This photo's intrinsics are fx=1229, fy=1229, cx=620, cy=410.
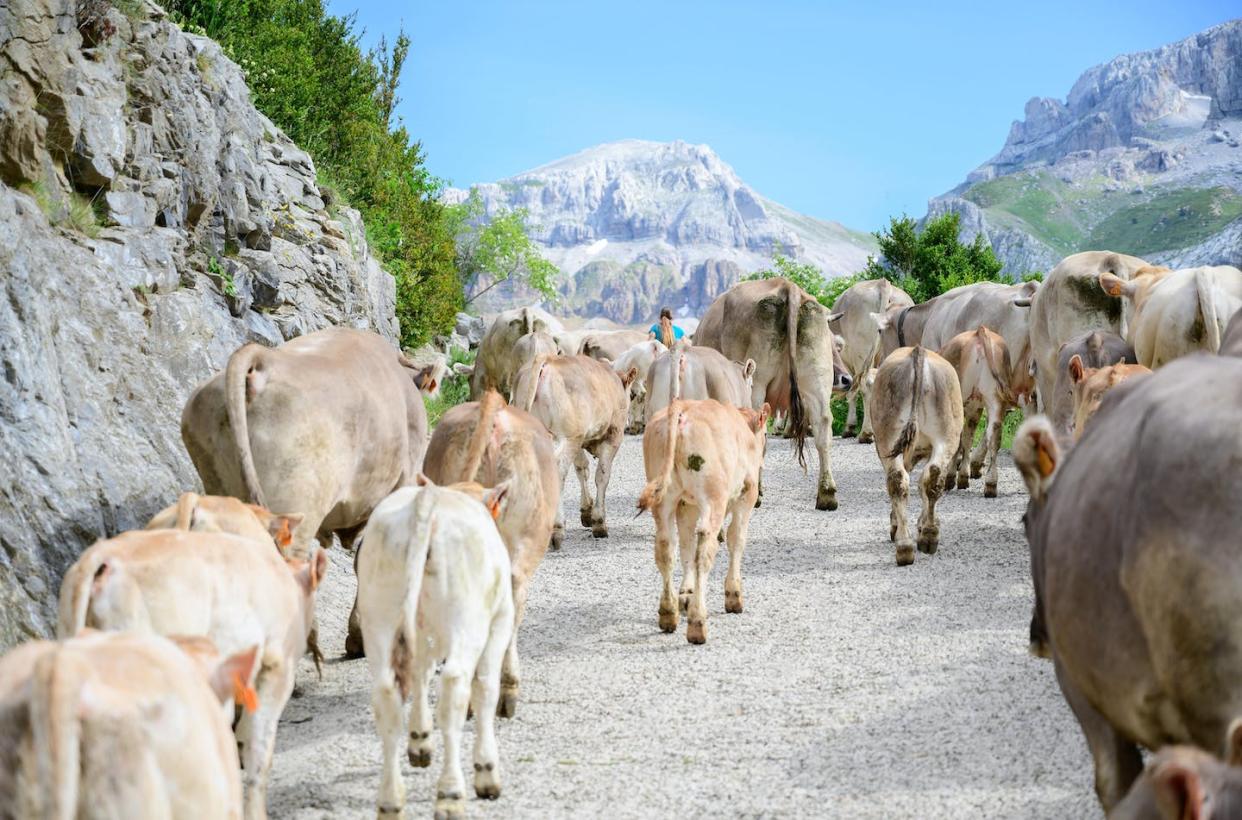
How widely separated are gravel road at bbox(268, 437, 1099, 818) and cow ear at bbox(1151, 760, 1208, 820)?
3202mm

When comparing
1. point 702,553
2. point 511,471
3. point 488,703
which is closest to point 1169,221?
point 702,553

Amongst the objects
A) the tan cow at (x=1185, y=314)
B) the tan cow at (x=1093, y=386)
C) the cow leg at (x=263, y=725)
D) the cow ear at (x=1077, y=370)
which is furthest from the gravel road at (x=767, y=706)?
the tan cow at (x=1185, y=314)

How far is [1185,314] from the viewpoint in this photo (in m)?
9.88

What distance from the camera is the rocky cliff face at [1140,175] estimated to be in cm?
11925

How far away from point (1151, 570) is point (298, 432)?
502cm

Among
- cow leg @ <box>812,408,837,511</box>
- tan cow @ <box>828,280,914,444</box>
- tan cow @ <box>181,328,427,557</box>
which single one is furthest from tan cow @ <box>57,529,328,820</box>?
tan cow @ <box>828,280,914,444</box>

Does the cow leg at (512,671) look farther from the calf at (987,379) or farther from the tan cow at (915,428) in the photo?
the calf at (987,379)

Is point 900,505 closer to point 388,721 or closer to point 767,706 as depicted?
point 767,706

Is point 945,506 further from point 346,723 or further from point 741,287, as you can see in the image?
point 346,723

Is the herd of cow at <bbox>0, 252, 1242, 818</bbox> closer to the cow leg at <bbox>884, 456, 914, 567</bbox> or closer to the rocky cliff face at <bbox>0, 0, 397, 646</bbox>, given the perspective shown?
the cow leg at <bbox>884, 456, 914, 567</bbox>

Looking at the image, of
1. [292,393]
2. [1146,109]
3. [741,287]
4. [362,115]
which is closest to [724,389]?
[741,287]

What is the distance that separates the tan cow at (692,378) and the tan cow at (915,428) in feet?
6.18

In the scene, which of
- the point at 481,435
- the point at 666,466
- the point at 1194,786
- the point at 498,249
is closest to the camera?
the point at 1194,786

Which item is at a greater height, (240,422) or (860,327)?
(860,327)
